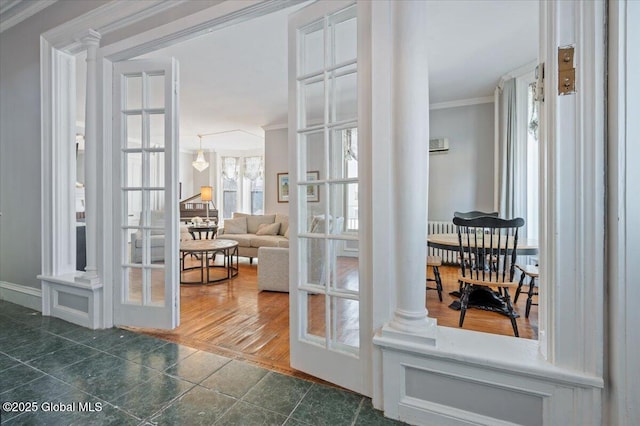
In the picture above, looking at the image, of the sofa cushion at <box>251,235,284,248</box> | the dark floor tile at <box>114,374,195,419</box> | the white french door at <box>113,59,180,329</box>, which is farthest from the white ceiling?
the dark floor tile at <box>114,374,195,419</box>

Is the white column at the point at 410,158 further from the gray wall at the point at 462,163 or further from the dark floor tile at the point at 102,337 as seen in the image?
the gray wall at the point at 462,163

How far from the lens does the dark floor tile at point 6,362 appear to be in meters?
1.82

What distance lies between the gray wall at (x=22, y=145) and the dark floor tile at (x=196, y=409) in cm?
236

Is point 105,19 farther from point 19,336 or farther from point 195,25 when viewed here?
point 19,336

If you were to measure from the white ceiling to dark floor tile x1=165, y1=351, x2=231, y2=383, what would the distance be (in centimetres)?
280

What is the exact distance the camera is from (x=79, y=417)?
140 centimetres

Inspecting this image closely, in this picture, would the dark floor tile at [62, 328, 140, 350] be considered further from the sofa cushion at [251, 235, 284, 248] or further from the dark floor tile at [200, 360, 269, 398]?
the sofa cushion at [251, 235, 284, 248]

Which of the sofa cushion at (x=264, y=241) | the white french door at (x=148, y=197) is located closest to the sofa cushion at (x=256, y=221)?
the sofa cushion at (x=264, y=241)

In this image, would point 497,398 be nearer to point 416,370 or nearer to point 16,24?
point 416,370

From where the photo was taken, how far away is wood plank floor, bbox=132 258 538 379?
2.06 metres

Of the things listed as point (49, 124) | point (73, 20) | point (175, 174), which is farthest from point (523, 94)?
point (49, 124)

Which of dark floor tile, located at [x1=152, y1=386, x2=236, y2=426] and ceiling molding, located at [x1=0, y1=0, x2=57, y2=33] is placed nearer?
dark floor tile, located at [x1=152, y1=386, x2=236, y2=426]

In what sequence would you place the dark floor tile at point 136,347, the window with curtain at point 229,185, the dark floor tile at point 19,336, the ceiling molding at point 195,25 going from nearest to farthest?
1. the ceiling molding at point 195,25
2. the dark floor tile at point 136,347
3. the dark floor tile at point 19,336
4. the window with curtain at point 229,185

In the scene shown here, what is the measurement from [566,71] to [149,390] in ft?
8.07
